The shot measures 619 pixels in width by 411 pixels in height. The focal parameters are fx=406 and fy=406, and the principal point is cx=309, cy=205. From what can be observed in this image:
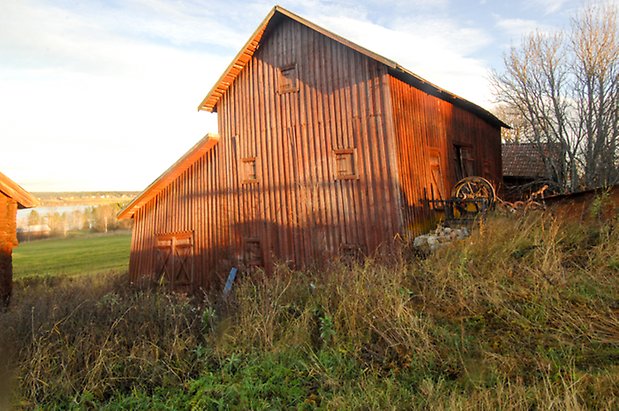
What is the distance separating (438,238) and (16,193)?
10345 mm

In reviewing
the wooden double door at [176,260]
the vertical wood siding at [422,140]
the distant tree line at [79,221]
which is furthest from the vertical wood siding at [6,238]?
the distant tree line at [79,221]

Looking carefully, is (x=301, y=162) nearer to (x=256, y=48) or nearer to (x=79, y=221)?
(x=256, y=48)

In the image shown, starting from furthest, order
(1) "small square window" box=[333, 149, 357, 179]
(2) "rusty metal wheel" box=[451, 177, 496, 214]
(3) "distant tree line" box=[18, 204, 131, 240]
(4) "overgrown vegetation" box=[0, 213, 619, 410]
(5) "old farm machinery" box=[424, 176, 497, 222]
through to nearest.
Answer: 1. (3) "distant tree line" box=[18, 204, 131, 240]
2. (1) "small square window" box=[333, 149, 357, 179]
3. (5) "old farm machinery" box=[424, 176, 497, 222]
4. (2) "rusty metal wheel" box=[451, 177, 496, 214]
5. (4) "overgrown vegetation" box=[0, 213, 619, 410]

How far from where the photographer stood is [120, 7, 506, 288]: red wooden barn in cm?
1105

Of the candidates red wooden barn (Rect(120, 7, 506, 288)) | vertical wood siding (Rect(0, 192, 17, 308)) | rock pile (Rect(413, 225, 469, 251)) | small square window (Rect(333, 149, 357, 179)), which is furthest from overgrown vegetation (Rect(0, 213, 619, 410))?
small square window (Rect(333, 149, 357, 179))

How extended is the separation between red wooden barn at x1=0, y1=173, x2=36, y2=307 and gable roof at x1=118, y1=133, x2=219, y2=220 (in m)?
4.81

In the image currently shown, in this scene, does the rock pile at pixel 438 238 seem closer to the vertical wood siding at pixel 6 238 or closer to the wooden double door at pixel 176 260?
the wooden double door at pixel 176 260

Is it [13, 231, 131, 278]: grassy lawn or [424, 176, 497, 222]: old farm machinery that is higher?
[424, 176, 497, 222]: old farm machinery

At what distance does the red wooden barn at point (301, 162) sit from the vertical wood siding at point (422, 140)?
2.3 inches

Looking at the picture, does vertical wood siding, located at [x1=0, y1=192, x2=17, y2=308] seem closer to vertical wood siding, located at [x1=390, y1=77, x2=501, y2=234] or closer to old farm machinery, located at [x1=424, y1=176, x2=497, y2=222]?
vertical wood siding, located at [x1=390, y1=77, x2=501, y2=234]

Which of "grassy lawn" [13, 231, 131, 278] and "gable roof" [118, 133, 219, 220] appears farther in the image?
"grassy lawn" [13, 231, 131, 278]

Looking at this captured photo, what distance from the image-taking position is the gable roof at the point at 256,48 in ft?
35.8

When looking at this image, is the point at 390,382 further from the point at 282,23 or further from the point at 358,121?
the point at 282,23

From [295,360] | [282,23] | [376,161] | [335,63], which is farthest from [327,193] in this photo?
[295,360]
